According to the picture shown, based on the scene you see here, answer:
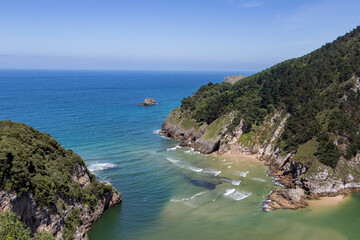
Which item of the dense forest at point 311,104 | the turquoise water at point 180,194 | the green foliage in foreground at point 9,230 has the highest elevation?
the dense forest at point 311,104

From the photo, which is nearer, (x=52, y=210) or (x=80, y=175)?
(x=52, y=210)

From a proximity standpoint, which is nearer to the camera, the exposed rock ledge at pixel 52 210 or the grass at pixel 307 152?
the exposed rock ledge at pixel 52 210

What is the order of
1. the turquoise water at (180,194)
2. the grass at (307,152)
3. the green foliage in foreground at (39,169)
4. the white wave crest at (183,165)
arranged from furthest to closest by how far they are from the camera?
the white wave crest at (183,165) < the grass at (307,152) < the turquoise water at (180,194) < the green foliage in foreground at (39,169)

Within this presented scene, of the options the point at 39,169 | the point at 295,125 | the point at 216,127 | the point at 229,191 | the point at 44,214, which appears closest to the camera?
the point at 44,214

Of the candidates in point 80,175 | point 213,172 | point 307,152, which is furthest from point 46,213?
point 307,152

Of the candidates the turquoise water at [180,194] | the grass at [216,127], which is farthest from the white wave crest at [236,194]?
the grass at [216,127]

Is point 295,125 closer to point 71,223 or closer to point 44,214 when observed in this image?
point 71,223

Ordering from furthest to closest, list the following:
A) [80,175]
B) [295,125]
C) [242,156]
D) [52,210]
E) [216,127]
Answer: [216,127], [242,156], [295,125], [80,175], [52,210]

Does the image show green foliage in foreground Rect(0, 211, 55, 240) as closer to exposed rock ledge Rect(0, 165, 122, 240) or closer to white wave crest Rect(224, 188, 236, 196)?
exposed rock ledge Rect(0, 165, 122, 240)

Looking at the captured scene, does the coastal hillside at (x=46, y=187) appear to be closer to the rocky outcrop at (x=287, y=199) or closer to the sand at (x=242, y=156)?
the rocky outcrop at (x=287, y=199)
